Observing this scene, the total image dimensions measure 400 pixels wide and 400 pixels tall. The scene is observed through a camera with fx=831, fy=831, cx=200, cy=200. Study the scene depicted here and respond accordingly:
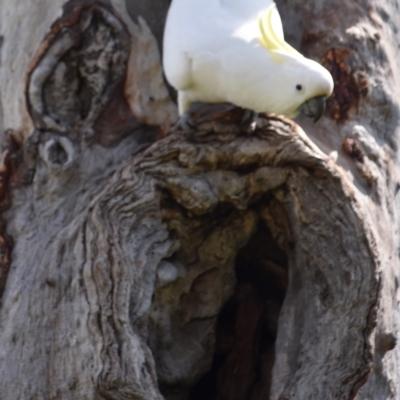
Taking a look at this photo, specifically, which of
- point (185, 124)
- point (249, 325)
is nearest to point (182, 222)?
point (185, 124)

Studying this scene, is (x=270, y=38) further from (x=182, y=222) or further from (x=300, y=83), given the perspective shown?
(x=182, y=222)

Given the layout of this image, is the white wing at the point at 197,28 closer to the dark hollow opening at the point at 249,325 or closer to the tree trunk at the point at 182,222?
the tree trunk at the point at 182,222

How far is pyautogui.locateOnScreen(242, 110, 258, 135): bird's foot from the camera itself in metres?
1.92

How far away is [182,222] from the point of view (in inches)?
77.7

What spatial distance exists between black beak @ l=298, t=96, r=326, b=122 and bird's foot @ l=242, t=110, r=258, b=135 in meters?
0.11

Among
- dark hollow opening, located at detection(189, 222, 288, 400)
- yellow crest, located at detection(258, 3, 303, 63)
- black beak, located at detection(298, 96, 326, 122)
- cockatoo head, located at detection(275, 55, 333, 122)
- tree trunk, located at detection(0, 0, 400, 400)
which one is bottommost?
dark hollow opening, located at detection(189, 222, 288, 400)

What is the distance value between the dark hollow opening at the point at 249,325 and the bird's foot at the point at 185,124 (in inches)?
14.5

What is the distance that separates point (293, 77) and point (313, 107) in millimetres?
98

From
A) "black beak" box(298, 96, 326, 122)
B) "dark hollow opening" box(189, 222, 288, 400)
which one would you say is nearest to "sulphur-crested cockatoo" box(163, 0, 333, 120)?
"black beak" box(298, 96, 326, 122)

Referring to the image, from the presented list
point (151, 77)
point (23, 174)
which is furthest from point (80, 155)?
point (151, 77)

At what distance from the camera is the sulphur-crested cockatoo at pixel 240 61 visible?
1.84 m

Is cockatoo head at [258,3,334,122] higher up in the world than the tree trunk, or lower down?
higher up

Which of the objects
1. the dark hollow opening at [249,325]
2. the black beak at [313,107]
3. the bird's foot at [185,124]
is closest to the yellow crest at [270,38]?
the black beak at [313,107]

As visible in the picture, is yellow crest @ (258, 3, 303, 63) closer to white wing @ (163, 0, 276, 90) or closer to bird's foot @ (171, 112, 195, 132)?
white wing @ (163, 0, 276, 90)
